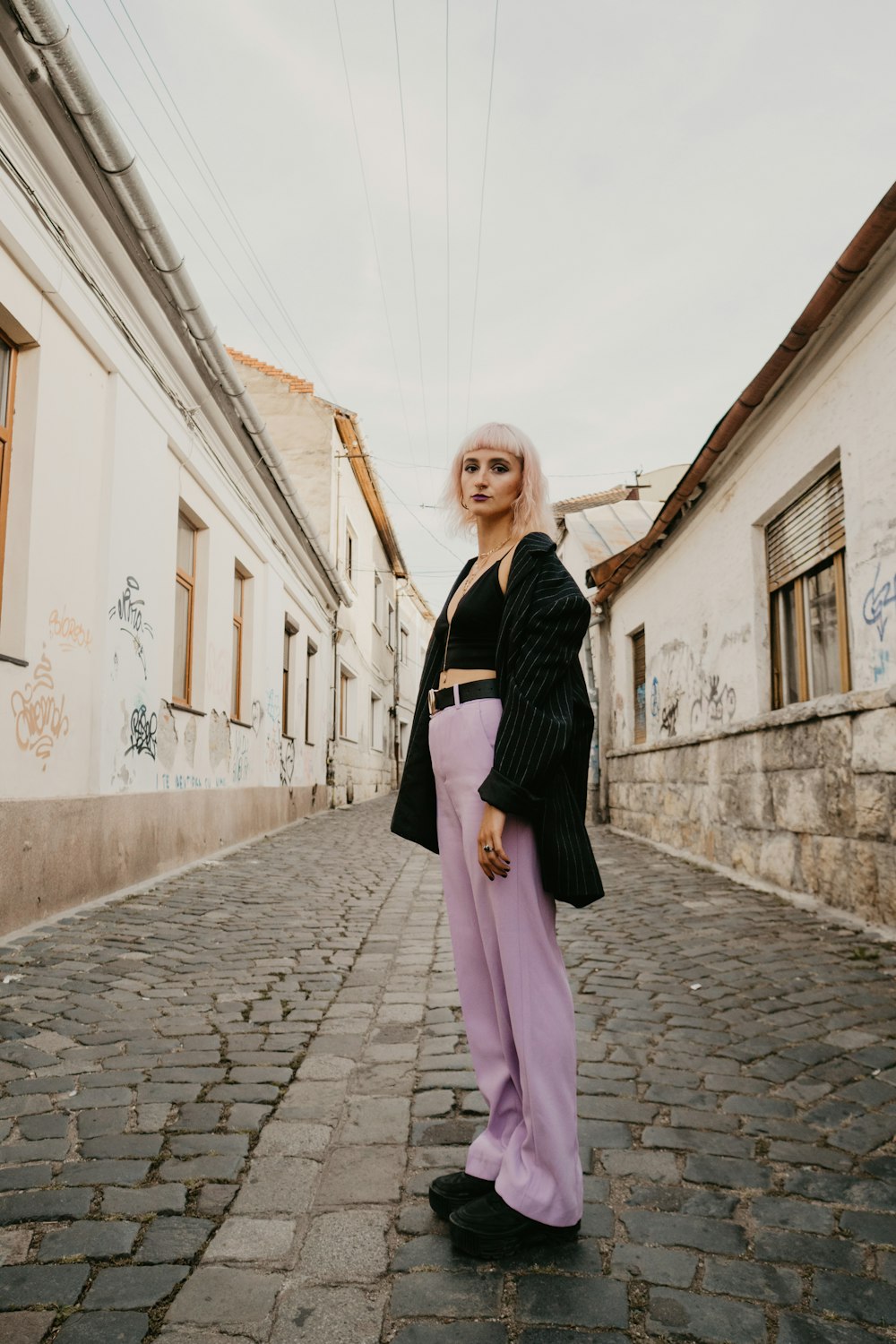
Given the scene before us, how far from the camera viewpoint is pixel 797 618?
24.0 feet

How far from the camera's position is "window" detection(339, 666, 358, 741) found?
68.8 ft

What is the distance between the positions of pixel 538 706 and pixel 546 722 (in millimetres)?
40

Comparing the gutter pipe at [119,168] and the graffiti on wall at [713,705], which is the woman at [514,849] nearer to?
the gutter pipe at [119,168]

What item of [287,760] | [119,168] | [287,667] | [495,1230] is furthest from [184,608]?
[495,1230]

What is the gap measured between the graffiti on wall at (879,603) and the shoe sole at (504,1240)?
4.33 m

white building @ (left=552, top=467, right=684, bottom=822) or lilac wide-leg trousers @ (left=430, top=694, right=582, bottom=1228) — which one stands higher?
white building @ (left=552, top=467, right=684, bottom=822)

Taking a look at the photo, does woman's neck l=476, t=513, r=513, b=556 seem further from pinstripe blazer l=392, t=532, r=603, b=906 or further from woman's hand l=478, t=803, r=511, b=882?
woman's hand l=478, t=803, r=511, b=882

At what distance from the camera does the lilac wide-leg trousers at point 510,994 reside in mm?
2012

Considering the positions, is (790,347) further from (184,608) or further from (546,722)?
(184,608)

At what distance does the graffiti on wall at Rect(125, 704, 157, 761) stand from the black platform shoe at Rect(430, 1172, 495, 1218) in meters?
5.46

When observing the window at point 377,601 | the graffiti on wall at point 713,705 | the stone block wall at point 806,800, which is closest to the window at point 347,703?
the window at point 377,601

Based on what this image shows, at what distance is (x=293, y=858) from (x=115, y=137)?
6.12m

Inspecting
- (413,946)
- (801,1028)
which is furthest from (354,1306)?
(413,946)

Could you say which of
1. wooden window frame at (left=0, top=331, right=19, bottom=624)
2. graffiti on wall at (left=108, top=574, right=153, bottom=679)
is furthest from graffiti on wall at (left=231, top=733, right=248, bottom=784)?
wooden window frame at (left=0, top=331, right=19, bottom=624)
